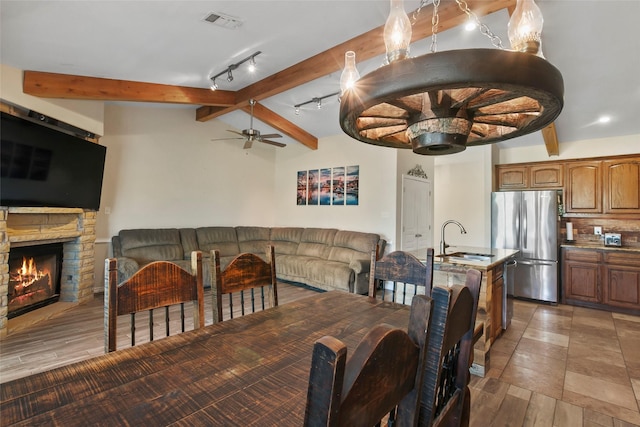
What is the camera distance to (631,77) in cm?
312

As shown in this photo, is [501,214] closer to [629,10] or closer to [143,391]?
[629,10]

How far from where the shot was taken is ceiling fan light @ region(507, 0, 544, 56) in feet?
2.83

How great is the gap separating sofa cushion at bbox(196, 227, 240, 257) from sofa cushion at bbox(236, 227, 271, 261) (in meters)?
0.12

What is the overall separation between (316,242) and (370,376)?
17.2 feet

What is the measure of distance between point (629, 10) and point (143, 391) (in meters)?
3.84

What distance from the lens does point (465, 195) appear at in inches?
232

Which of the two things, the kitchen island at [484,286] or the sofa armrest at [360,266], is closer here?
the kitchen island at [484,286]

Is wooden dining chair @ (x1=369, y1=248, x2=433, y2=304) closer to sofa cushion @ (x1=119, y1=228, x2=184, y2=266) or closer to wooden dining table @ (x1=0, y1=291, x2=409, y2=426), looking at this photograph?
wooden dining table @ (x1=0, y1=291, x2=409, y2=426)

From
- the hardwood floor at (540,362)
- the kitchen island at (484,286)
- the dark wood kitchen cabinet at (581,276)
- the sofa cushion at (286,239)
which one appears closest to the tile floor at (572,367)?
the hardwood floor at (540,362)

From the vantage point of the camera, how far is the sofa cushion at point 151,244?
14.8 feet

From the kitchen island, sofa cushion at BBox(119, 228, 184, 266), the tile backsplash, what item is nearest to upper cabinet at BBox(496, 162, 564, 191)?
the tile backsplash

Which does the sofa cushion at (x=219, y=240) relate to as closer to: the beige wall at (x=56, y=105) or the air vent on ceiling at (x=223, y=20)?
the beige wall at (x=56, y=105)

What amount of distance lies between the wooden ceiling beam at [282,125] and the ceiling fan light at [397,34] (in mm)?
4261

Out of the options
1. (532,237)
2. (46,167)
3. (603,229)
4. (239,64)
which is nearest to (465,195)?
(532,237)
